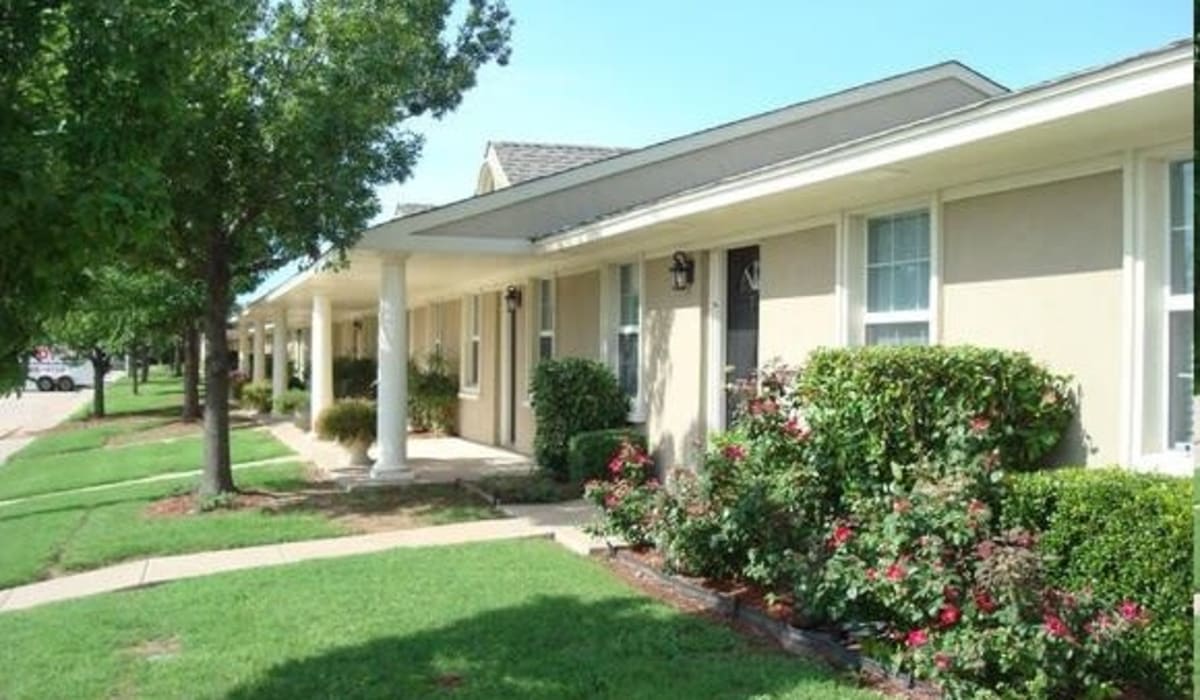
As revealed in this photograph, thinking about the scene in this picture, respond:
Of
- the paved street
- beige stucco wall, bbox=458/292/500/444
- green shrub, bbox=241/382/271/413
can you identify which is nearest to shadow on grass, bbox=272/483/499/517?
beige stucco wall, bbox=458/292/500/444

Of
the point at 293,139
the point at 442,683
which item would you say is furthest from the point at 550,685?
the point at 293,139

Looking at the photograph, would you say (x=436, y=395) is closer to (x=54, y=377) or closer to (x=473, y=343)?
(x=473, y=343)

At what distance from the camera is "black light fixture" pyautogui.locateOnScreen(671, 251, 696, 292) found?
39.5ft

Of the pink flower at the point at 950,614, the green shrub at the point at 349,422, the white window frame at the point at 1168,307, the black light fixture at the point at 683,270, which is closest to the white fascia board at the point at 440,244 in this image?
the black light fixture at the point at 683,270

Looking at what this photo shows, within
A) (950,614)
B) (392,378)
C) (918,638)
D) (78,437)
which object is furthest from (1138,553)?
(78,437)

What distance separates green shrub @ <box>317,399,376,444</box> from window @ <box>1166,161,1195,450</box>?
1170 centimetres

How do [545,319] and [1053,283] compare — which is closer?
[1053,283]

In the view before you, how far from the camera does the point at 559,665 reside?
620 cm

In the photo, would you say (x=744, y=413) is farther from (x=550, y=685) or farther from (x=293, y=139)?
(x=293, y=139)

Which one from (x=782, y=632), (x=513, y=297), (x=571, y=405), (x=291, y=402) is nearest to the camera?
(x=782, y=632)

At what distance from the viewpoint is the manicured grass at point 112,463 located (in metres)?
17.3

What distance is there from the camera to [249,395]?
34.0 m

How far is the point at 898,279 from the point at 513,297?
31.0ft

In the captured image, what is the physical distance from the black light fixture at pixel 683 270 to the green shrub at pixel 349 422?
235 inches
